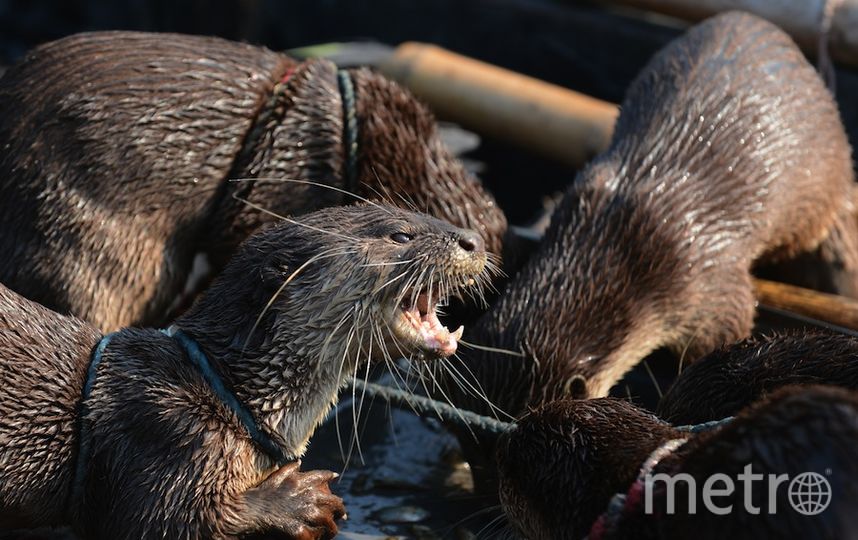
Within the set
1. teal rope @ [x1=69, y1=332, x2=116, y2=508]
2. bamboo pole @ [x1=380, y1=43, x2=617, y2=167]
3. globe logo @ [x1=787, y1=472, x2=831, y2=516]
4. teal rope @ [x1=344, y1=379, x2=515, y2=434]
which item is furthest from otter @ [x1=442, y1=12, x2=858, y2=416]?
globe logo @ [x1=787, y1=472, x2=831, y2=516]

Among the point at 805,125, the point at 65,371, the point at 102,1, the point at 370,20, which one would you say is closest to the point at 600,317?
the point at 805,125

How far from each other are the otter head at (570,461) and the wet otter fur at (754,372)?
0.99ft

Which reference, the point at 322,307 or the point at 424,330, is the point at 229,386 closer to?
the point at 322,307

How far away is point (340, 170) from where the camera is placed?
3.53 meters

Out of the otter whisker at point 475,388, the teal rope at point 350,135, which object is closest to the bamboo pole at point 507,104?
the teal rope at point 350,135

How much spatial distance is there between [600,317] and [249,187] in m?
1.12

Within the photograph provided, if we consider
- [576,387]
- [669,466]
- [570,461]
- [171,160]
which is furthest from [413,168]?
[669,466]

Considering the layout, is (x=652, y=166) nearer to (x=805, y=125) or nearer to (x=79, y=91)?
(x=805, y=125)

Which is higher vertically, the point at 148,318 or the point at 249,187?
the point at 249,187

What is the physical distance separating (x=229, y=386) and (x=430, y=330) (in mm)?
458

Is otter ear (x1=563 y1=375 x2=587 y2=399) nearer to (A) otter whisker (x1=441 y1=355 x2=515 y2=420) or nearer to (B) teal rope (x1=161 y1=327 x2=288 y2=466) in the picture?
(A) otter whisker (x1=441 y1=355 x2=515 y2=420)

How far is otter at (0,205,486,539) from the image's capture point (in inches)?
94.6

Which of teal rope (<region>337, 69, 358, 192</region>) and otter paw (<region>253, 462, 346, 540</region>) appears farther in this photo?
teal rope (<region>337, 69, 358, 192</region>)

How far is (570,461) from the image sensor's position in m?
2.27
